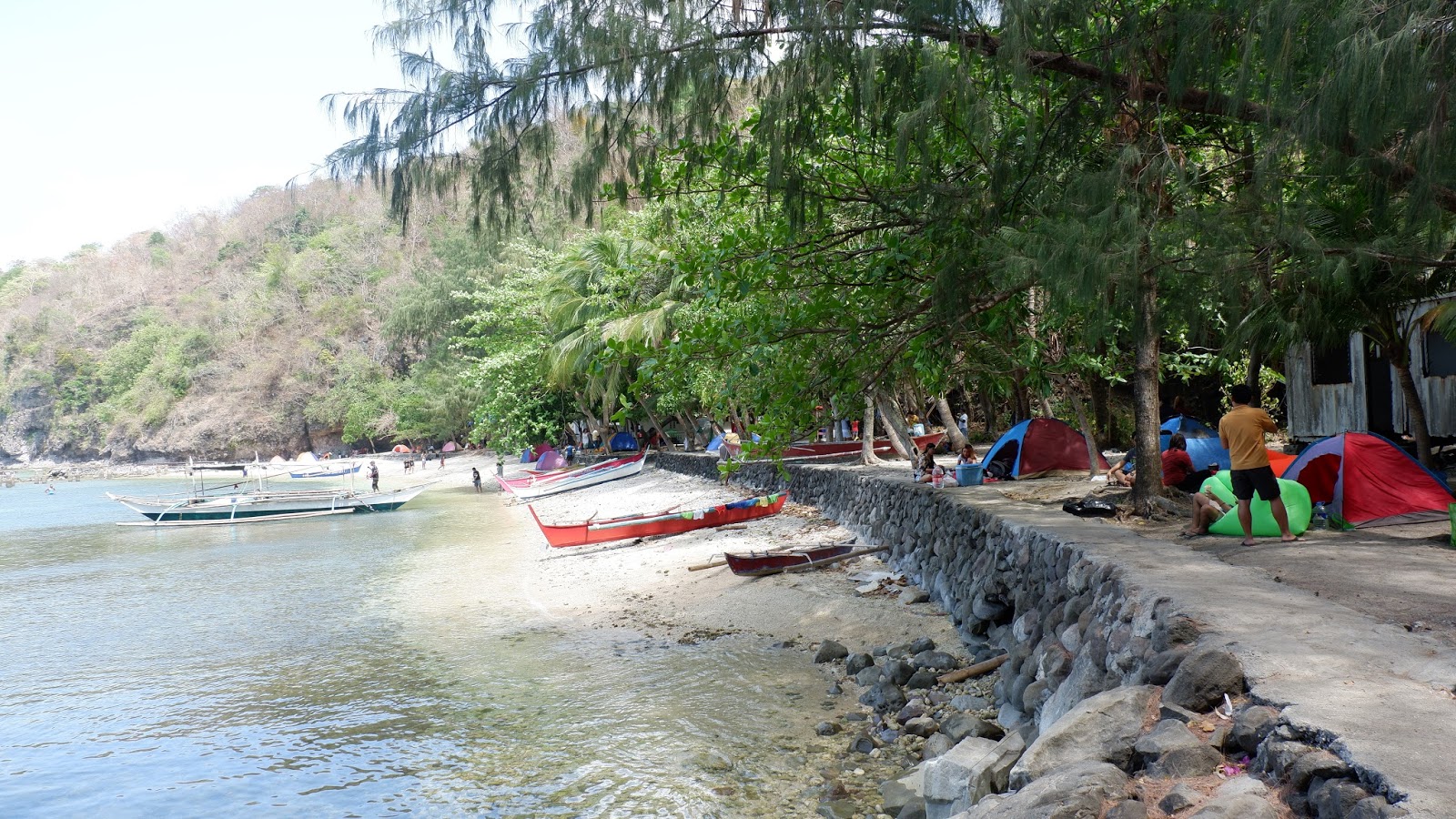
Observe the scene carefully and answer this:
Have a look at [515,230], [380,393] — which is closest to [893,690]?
[515,230]

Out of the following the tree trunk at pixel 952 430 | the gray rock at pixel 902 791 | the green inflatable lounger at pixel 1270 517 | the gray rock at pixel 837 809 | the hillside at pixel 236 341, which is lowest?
the gray rock at pixel 837 809

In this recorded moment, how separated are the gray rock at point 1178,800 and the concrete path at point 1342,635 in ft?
1.33

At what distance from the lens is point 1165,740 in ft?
11.0

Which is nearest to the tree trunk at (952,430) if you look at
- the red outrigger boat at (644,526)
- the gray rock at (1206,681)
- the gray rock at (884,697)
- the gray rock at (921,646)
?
the red outrigger boat at (644,526)

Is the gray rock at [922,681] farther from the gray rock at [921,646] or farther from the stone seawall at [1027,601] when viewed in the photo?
the gray rock at [921,646]

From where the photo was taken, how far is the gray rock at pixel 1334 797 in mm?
2609

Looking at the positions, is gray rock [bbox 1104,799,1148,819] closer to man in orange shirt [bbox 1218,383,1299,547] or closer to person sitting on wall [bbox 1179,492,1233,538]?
man in orange shirt [bbox 1218,383,1299,547]

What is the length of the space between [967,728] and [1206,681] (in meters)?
2.50

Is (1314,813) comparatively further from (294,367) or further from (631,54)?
(294,367)

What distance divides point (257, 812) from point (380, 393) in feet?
156

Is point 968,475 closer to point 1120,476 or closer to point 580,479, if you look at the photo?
point 1120,476

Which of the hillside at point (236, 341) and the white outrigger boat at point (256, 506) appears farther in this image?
Answer: the hillside at point (236, 341)

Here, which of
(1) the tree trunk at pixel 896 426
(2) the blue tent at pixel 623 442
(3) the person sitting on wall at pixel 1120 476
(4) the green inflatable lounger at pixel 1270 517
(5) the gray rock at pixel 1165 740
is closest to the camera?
(5) the gray rock at pixel 1165 740

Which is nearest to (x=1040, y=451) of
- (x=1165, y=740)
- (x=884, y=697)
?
(x=884, y=697)
